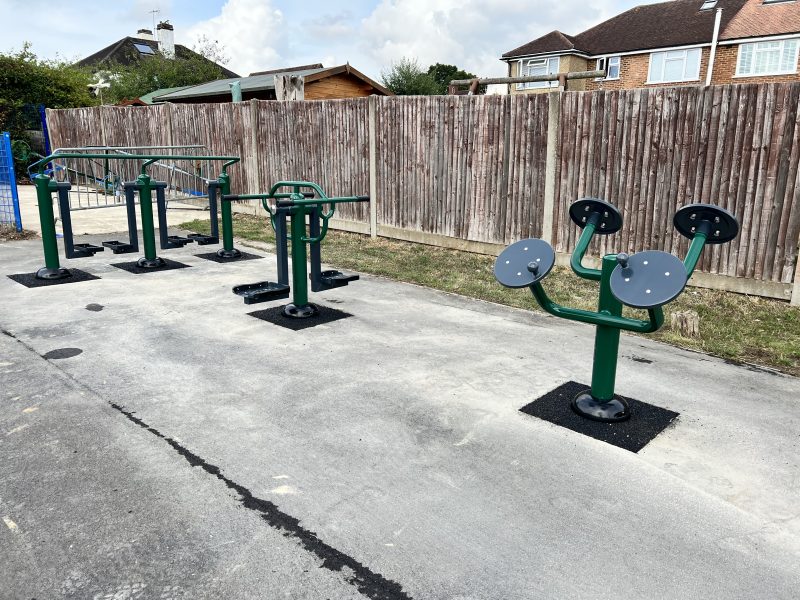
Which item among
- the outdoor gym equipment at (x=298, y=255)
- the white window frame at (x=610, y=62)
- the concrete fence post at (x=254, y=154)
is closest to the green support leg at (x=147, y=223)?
the outdoor gym equipment at (x=298, y=255)

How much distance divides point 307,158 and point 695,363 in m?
7.90

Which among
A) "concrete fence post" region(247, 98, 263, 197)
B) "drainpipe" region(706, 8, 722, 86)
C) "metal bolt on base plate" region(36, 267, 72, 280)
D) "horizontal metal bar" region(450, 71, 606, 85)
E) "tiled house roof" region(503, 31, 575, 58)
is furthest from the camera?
"tiled house roof" region(503, 31, 575, 58)

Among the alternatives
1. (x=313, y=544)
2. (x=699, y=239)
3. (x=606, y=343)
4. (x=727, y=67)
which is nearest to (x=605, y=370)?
(x=606, y=343)

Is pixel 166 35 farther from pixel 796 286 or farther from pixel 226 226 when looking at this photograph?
pixel 796 286

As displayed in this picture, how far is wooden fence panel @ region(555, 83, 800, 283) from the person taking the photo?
621 centimetres

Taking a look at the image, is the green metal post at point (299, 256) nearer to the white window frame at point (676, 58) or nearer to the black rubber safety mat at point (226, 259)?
the black rubber safety mat at point (226, 259)

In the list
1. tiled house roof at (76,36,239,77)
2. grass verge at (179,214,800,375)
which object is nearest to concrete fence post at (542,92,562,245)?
grass verge at (179,214,800,375)

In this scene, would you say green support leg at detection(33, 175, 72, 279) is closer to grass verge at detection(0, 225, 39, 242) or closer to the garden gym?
the garden gym

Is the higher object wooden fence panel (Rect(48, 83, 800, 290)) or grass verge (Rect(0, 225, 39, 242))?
wooden fence panel (Rect(48, 83, 800, 290))

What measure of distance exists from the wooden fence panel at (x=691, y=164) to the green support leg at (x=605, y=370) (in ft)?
11.8

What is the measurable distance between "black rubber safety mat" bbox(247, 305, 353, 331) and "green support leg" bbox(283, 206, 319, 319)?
0.07m

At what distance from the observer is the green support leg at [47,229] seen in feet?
22.9

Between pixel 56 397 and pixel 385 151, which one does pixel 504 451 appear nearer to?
pixel 56 397

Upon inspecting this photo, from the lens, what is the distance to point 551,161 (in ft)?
25.6
